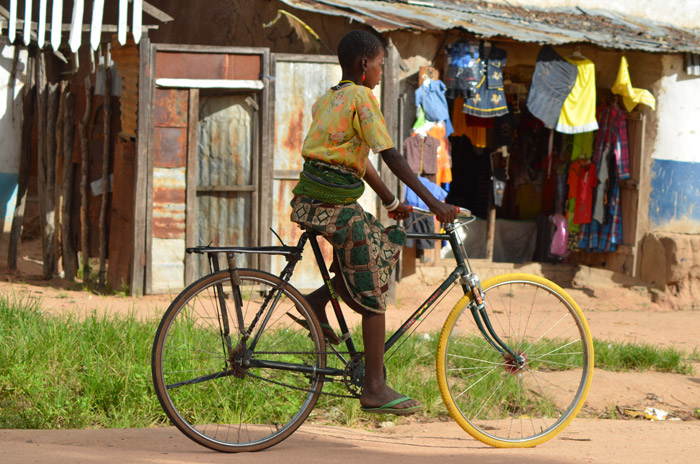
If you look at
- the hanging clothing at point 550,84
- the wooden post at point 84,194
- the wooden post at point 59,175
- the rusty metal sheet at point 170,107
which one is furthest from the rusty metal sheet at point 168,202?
the hanging clothing at point 550,84

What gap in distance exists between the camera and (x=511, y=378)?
4484mm

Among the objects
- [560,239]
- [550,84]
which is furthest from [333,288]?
[560,239]

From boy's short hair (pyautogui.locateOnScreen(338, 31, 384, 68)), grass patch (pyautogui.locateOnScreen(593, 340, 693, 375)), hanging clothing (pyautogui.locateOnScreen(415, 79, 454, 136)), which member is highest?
hanging clothing (pyautogui.locateOnScreen(415, 79, 454, 136))

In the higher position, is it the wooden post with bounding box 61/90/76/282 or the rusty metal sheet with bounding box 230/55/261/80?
the rusty metal sheet with bounding box 230/55/261/80

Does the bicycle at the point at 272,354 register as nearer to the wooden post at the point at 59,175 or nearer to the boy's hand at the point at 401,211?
the boy's hand at the point at 401,211

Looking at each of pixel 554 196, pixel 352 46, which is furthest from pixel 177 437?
pixel 554 196

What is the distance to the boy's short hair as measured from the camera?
3.57m

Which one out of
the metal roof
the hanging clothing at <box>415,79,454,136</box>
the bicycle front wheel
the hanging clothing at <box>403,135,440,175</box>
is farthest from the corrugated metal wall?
the bicycle front wheel

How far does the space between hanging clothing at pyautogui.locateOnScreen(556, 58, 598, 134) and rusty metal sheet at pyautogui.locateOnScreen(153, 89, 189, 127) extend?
4.15 metres

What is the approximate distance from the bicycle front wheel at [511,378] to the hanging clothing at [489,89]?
3.25 metres

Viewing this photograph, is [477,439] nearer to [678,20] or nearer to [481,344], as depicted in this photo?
[481,344]

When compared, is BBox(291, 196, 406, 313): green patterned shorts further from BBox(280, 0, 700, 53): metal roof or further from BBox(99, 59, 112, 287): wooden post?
BBox(99, 59, 112, 287): wooden post

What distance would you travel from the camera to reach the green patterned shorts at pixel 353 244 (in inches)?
140

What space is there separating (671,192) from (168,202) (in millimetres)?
5711
